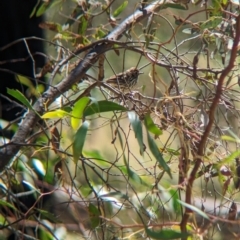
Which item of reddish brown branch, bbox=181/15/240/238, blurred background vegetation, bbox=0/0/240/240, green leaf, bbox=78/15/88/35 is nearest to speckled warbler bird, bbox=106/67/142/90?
blurred background vegetation, bbox=0/0/240/240

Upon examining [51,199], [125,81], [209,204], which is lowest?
[209,204]

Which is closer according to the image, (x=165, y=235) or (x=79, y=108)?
(x=165, y=235)

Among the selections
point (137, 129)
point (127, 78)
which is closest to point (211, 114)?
point (137, 129)

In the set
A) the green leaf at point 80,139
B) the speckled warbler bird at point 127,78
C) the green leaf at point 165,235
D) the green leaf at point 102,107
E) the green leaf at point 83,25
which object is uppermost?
the green leaf at point 83,25

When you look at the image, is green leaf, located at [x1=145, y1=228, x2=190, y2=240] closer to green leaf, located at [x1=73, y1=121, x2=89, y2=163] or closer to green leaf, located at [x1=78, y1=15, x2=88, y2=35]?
green leaf, located at [x1=73, y1=121, x2=89, y2=163]

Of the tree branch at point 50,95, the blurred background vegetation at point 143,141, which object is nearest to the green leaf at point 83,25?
the blurred background vegetation at point 143,141

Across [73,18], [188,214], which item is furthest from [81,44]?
[188,214]

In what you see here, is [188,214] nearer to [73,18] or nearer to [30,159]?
[30,159]

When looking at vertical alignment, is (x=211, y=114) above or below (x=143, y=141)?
above

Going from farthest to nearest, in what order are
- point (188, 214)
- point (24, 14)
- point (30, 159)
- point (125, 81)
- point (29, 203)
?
point (24, 14) < point (29, 203) < point (30, 159) < point (125, 81) < point (188, 214)

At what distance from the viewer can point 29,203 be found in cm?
113

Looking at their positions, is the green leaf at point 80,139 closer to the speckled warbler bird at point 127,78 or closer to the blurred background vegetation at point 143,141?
the blurred background vegetation at point 143,141

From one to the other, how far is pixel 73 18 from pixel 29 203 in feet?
1.31

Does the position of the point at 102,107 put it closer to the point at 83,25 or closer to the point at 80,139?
the point at 80,139
